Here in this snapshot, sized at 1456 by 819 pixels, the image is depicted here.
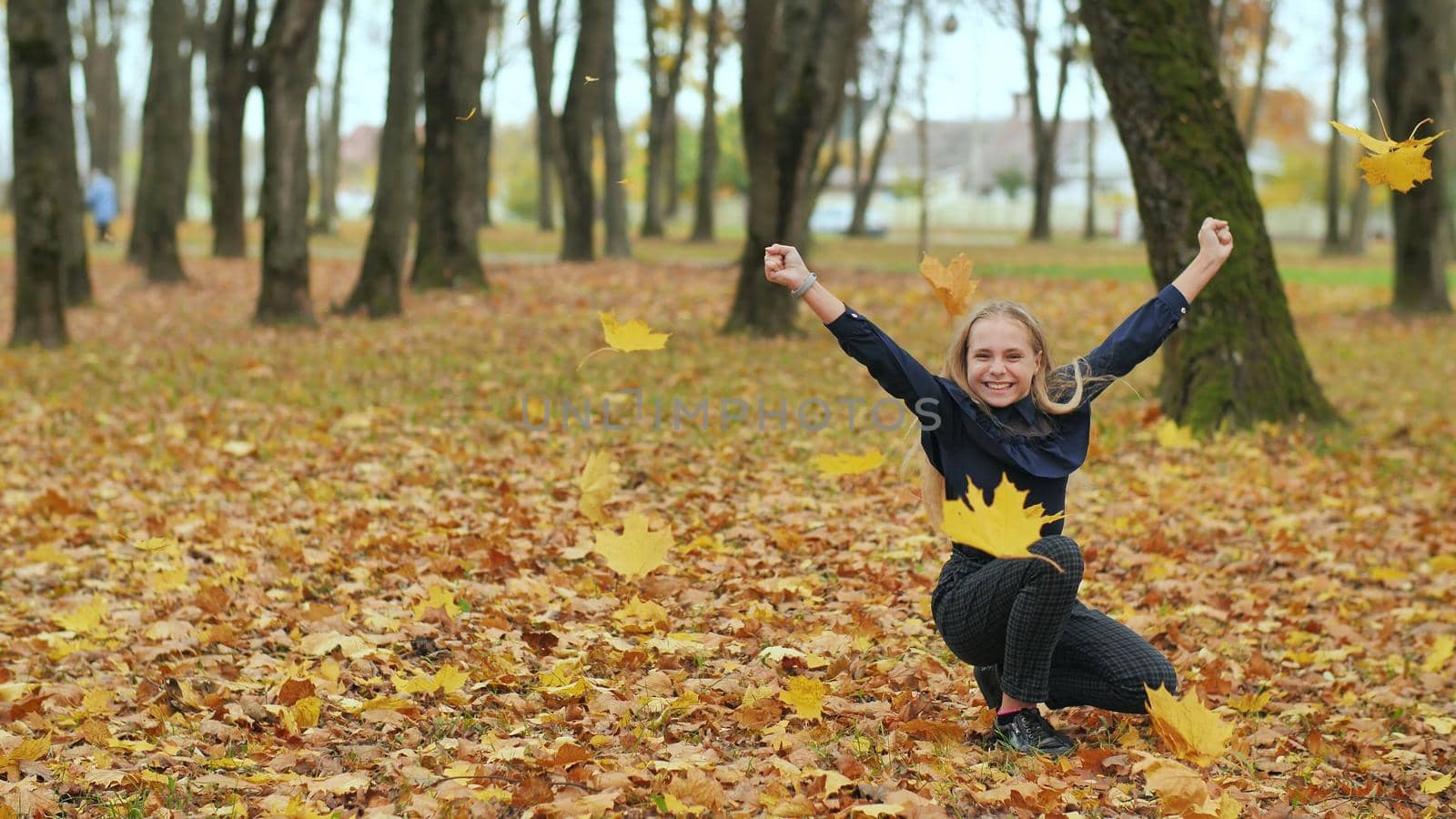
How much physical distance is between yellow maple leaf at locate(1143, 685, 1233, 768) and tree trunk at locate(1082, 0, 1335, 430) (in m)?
5.63

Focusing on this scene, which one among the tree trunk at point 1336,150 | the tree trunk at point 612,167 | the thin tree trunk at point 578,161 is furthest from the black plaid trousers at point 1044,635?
the tree trunk at point 1336,150

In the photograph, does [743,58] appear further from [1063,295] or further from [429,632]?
[429,632]

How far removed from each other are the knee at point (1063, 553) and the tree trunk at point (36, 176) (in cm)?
1082

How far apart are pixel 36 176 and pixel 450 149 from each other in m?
5.50

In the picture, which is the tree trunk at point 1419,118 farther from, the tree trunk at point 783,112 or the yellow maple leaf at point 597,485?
the yellow maple leaf at point 597,485

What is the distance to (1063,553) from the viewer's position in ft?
12.3

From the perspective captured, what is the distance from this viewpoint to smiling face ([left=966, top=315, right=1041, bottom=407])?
13.0 feet

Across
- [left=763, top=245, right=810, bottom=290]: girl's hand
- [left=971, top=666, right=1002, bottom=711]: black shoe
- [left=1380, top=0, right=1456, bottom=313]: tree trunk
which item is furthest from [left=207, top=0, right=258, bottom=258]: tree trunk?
[left=971, top=666, right=1002, bottom=711]: black shoe

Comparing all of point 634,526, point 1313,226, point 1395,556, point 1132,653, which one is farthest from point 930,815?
point 1313,226

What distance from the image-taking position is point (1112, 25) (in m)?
9.19

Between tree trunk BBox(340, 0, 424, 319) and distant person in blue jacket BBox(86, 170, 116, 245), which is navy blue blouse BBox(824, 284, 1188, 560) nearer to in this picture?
tree trunk BBox(340, 0, 424, 319)

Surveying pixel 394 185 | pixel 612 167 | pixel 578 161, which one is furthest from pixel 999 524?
pixel 612 167

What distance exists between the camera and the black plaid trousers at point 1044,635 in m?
3.83

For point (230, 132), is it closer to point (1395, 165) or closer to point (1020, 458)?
point (1020, 458)
